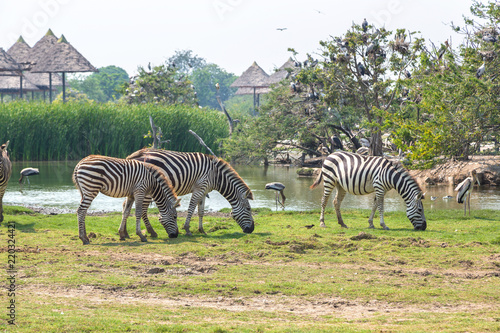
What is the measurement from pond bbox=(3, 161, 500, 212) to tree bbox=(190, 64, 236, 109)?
6416cm

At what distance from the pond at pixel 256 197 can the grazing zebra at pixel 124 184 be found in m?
6.01

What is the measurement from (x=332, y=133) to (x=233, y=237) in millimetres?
19692

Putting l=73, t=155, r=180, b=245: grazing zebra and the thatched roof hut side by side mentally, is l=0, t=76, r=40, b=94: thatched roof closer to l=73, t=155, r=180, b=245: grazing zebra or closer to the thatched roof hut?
the thatched roof hut

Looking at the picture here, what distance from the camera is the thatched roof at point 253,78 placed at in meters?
59.2

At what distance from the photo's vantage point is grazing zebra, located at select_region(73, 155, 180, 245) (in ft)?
34.6

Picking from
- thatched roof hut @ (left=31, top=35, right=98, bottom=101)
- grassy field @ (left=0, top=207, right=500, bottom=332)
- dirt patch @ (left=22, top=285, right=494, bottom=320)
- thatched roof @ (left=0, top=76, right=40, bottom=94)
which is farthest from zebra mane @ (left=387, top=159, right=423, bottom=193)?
thatched roof @ (left=0, top=76, right=40, bottom=94)

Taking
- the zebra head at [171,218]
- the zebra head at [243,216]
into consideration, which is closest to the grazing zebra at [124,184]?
the zebra head at [171,218]

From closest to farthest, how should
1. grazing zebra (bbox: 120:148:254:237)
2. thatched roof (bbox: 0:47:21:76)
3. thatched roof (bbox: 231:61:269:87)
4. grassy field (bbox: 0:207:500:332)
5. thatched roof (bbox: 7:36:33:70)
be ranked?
grassy field (bbox: 0:207:500:332)
grazing zebra (bbox: 120:148:254:237)
thatched roof (bbox: 0:47:21:76)
thatched roof (bbox: 7:36:33:70)
thatched roof (bbox: 231:61:269:87)

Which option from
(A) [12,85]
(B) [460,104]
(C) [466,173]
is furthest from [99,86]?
(B) [460,104]

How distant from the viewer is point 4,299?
6.43 meters

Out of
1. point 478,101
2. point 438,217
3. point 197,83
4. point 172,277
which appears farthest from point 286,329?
point 197,83

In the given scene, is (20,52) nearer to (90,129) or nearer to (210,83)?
(90,129)

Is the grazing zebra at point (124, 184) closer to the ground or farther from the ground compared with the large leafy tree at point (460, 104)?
closer to the ground

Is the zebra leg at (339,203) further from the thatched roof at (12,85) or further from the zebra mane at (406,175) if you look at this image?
the thatched roof at (12,85)
